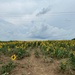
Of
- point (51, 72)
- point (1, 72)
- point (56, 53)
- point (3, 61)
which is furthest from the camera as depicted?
point (56, 53)

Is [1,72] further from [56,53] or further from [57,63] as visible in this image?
[56,53]

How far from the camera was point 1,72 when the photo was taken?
31.7ft

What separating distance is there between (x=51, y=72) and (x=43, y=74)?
1.14 feet

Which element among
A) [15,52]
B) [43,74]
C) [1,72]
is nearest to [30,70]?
[43,74]

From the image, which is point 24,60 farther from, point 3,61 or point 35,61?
point 3,61

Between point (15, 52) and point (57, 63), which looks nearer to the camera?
point (57, 63)

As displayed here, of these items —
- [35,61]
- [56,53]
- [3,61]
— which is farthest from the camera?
[56,53]

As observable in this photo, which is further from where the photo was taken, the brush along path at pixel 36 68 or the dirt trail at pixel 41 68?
the dirt trail at pixel 41 68

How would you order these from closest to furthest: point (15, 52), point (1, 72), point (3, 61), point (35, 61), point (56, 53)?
point (1, 72), point (3, 61), point (35, 61), point (56, 53), point (15, 52)

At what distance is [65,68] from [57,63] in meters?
1.06

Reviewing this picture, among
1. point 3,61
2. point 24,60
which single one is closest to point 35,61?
point 24,60

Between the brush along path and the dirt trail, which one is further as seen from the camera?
the dirt trail

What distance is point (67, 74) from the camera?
1010cm

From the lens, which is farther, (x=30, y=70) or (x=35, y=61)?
(x=35, y=61)
